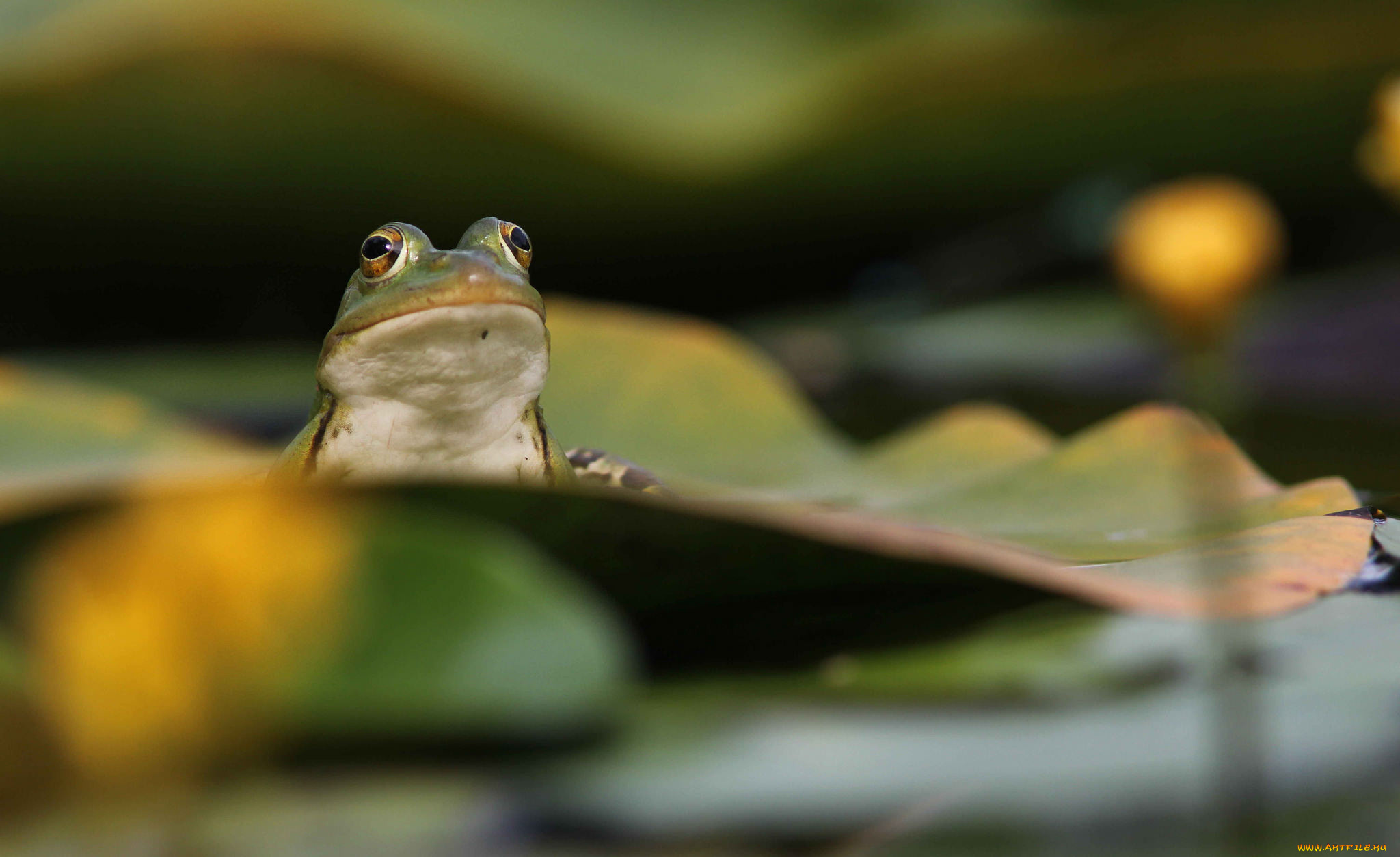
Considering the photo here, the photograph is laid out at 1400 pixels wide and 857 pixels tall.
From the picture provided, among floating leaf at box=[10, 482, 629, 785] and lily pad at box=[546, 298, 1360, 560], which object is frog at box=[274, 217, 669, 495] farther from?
floating leaf at box=[10, 482, 629, 785]

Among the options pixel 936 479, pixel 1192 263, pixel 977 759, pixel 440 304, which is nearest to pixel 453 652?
pixel 977 759

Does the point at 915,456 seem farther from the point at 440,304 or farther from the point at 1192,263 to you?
the point at 1192,263

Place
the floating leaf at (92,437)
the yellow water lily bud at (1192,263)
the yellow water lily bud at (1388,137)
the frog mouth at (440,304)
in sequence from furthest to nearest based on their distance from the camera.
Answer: the floating leaf at (92,437) < the frog mouth at (440,304) < the yellow water lily bud at (1388,137) < the yellow water lily bud at (1192,263)

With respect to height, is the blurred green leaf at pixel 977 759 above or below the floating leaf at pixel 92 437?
below

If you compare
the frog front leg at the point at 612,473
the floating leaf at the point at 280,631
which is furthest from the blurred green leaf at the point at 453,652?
the frog front leg at the point at 612,473

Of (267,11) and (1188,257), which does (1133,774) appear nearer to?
(1188,257)

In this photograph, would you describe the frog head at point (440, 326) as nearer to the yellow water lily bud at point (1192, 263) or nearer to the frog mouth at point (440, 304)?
the frog mouth at point (440, 304)

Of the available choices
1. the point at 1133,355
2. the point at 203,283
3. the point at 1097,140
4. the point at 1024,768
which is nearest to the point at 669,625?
the point at 1024,768
